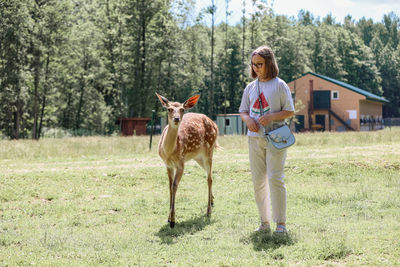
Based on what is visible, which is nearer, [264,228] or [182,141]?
[264,228]

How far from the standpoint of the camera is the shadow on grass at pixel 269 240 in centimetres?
514

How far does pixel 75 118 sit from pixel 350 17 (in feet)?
375

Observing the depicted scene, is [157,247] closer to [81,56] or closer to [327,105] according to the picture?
[81,56]

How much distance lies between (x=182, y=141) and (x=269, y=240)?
2.58 metres

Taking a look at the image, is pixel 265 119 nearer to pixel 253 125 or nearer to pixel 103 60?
pixel 253 125

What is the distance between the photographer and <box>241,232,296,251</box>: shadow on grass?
16.9ft

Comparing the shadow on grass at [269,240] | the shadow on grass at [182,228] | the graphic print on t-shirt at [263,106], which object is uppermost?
the graphic print on t-shirt at [263,106]

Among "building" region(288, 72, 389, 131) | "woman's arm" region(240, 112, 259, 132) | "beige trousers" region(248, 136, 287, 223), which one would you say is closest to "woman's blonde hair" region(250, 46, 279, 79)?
"woman's arm" region(240, 112, 259, 132)

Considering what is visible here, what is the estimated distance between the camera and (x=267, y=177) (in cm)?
575

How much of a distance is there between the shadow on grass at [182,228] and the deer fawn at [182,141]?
0.17 metres

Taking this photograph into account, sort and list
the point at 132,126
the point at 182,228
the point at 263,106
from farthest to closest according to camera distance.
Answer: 1. the point at 132,126
2. the point at 182,228
3. the point at 263,106

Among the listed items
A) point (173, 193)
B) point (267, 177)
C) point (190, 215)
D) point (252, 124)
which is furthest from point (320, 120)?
point (252, 124)

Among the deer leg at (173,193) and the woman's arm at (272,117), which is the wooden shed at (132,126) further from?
the woman's arm at (272,117)

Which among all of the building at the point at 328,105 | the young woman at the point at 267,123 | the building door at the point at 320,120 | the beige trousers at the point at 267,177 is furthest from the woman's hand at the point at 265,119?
the building door at the point at 320,120
